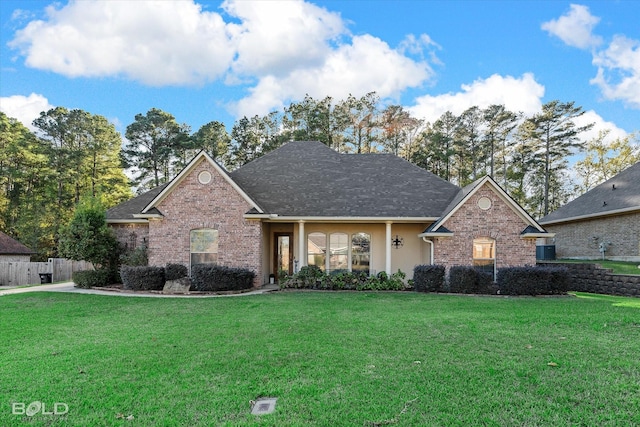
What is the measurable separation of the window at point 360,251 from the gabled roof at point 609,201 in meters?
12.4

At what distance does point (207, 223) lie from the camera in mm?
14586

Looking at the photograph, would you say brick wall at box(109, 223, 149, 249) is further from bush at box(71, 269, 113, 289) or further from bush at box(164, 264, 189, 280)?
bush at box(164, 264, 189, 280)

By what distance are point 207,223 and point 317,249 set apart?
15.8ft

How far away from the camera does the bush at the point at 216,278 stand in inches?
529

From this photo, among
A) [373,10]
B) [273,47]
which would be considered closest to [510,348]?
[373,10]

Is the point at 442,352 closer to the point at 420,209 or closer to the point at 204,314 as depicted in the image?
the point at 204,314

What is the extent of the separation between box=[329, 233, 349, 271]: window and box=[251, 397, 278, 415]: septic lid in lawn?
1242 centimetres

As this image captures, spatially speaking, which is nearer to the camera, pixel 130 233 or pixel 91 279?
pixel 91 279

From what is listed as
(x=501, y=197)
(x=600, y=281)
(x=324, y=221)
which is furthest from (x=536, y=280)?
(x=324, y=221)

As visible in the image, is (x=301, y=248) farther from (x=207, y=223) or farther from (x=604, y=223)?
(x=604, y=223)

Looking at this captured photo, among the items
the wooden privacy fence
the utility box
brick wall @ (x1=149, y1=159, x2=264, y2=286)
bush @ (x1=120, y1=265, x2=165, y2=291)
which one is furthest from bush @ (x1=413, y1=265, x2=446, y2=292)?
the wooden privacy fence

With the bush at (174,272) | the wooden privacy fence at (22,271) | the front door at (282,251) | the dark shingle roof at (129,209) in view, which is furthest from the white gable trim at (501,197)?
the wooden privacy fence at (22,271)

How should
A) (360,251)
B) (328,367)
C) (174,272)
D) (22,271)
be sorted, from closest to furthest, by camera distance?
(328,367), (174,272), (360,251), (22,271)

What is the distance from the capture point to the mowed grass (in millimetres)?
3545
